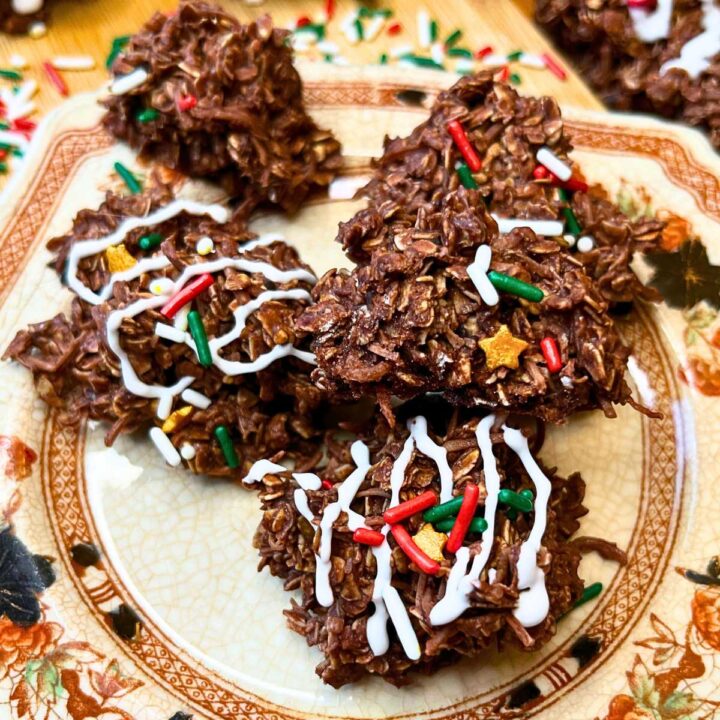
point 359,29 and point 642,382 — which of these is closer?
point 642,382

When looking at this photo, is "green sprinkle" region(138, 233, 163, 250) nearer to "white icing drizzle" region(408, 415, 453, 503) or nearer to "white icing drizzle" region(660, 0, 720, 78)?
"white icing drizzle" region(408, 415, 453, 503)

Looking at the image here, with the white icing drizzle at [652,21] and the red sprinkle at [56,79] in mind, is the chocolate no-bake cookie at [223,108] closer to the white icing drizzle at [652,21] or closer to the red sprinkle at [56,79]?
the red sprinkle at [56,79]

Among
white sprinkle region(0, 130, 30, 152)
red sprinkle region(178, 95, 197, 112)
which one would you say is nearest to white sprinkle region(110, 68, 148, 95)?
red sprinkle region(178, 95, 197, 112)

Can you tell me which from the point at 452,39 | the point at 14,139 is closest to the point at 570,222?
the point at 452,39

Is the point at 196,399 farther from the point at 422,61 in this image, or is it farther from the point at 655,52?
the point at 655,52

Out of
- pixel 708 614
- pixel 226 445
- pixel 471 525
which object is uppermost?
pixel 471 525

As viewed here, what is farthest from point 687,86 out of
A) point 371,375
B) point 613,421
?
point 371,375
